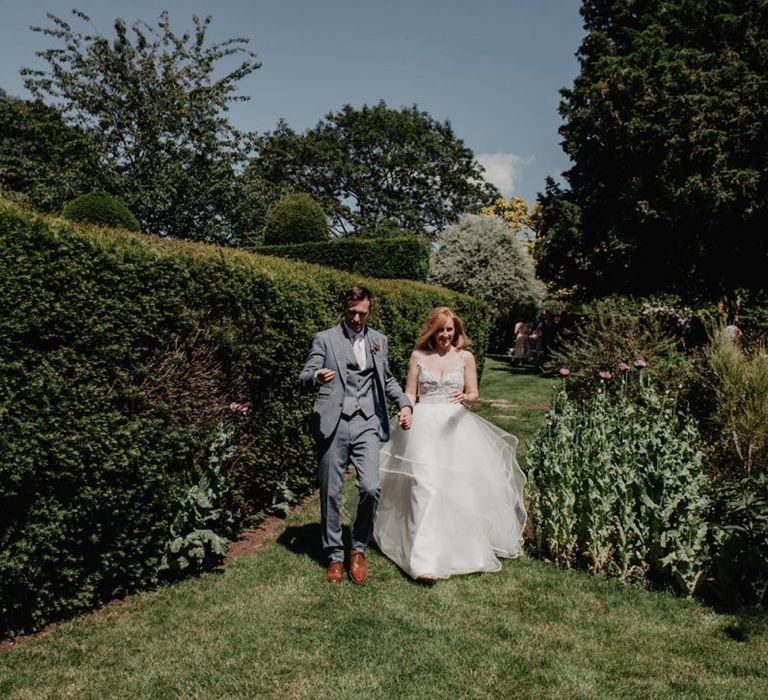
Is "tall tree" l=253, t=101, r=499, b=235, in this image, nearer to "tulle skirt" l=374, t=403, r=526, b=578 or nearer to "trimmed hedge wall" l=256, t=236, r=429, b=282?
"trimmed hedge wall" l=256, t=236, r=429, b=282

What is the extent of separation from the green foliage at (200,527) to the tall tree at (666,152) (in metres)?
18.7

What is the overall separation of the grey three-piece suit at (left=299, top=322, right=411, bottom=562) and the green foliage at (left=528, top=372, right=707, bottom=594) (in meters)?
1.48

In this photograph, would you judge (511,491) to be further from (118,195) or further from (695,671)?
(118,195)

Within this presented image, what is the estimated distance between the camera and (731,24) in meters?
19.4

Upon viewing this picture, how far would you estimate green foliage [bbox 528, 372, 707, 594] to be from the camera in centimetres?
434

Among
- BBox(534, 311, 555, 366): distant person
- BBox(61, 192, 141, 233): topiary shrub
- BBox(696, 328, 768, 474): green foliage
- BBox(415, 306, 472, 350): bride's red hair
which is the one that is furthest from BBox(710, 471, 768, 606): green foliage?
BBox(534, 311, 555, 366): distant person

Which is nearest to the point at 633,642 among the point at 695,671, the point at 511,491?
the point at 695,671

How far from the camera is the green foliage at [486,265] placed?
1050 inches

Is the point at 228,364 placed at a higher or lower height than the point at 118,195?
lower

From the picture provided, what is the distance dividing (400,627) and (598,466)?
1.97 metres

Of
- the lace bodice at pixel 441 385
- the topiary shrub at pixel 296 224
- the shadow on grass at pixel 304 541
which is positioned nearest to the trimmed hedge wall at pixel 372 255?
the topiary shrub at pixel 296 224

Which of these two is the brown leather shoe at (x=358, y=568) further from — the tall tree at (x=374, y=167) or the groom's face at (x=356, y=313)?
the tall tree at (x=374, y=167)

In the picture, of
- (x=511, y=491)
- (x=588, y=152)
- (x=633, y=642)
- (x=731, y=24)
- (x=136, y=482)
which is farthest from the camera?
(x=588, y=152)

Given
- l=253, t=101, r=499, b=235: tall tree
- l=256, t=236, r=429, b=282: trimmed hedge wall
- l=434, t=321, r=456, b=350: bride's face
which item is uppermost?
l=253, t=101, r=499, b=235: tall tree
